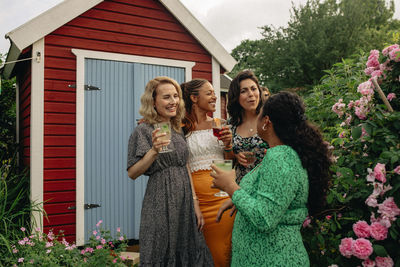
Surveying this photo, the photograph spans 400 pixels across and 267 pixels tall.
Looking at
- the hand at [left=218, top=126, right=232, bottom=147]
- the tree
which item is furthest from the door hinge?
the tree

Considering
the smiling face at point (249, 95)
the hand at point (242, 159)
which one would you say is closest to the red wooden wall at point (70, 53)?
the smiling face at point (249, 95)

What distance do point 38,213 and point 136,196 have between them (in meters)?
1.31

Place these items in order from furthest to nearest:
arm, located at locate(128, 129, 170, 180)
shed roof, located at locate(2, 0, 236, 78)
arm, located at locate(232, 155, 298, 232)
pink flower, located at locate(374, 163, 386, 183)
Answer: shed roof, located at locate(2, 0, 236, 78) < arm, located at locate(128, 129, 170, 180) < pink flower, located at locate(374, 163, 386, 183) < arm, located at locate(232, 155, 298, 232)

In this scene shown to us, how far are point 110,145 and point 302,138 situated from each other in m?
3.59

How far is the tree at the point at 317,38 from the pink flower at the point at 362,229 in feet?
62.6

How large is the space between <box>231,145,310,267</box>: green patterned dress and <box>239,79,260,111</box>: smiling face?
1147 millimetres

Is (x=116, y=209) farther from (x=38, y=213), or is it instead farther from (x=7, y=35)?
(x=7, y=35)

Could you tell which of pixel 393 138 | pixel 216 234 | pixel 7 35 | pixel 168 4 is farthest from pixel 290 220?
pixel 168 4

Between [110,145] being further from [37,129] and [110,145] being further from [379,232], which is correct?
[379,232]

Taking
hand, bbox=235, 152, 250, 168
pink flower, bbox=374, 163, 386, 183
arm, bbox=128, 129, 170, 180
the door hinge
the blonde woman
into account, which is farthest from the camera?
the door hinge

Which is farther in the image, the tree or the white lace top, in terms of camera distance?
the tree

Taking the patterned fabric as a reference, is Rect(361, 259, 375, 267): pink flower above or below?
below

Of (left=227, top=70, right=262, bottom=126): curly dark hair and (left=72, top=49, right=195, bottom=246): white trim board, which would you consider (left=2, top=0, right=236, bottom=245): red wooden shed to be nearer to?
(left=72, top=49, right=195, bottom=246): white trim board

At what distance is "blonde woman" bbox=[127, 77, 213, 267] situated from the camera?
216 centimetres
